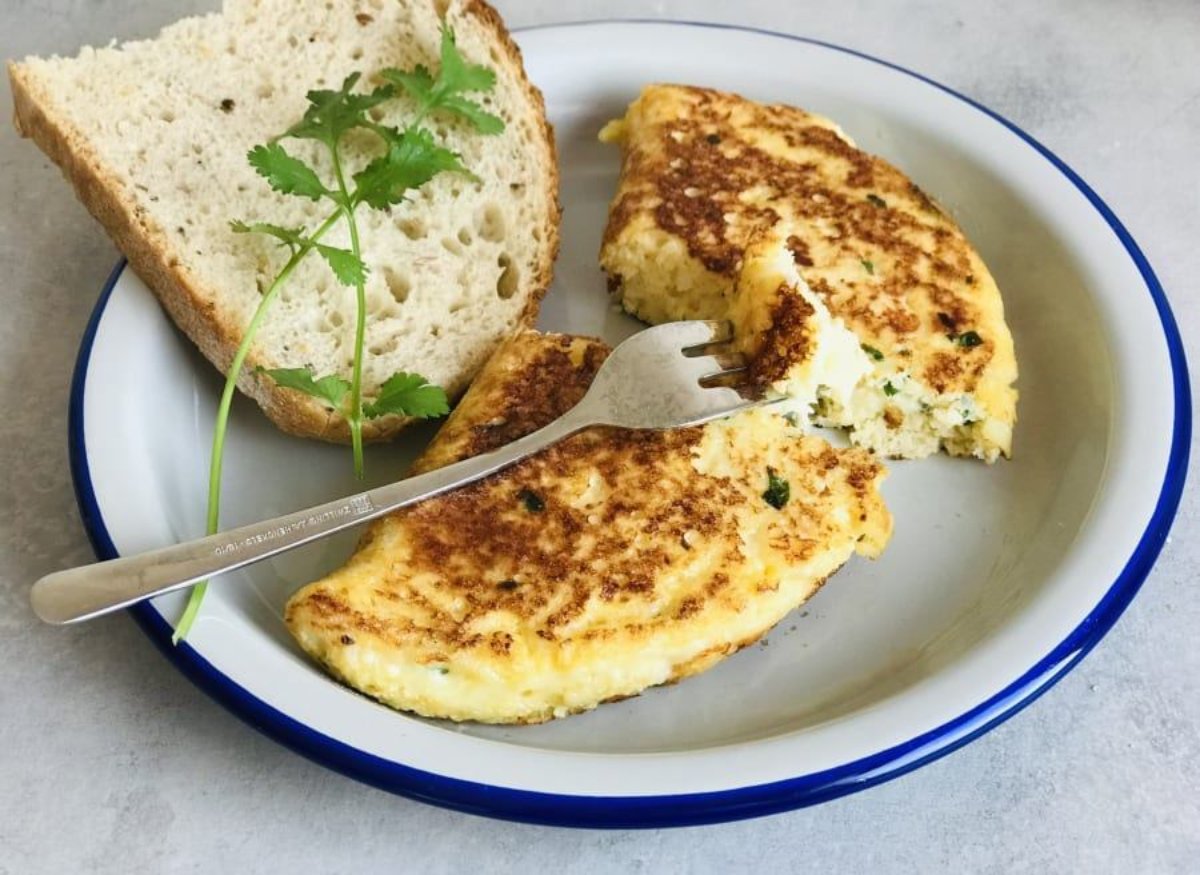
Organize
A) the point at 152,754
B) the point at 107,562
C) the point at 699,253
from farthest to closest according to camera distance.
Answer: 1. the point at 699,253
2. the point at 152,754
3. the point at 107,562

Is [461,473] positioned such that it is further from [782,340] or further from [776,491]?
[782,340]

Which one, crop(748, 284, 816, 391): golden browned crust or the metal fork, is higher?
crop(748, 284, 816, 391): golden browned crust

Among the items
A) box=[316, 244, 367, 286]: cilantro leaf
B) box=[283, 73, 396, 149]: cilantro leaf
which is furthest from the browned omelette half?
box=[283, 73, 396, 149]: cilantro leaf

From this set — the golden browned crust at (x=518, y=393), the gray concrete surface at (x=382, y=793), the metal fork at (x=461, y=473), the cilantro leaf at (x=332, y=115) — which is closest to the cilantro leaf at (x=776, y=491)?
the metal fork at (x=461, y=473)

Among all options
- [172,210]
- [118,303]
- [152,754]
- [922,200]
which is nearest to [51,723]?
[152,754]

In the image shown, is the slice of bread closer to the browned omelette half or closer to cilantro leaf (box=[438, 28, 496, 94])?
cilantro leaf (box=[438, 28, 496, 94])

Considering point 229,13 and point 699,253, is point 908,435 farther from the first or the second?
point 229,13
